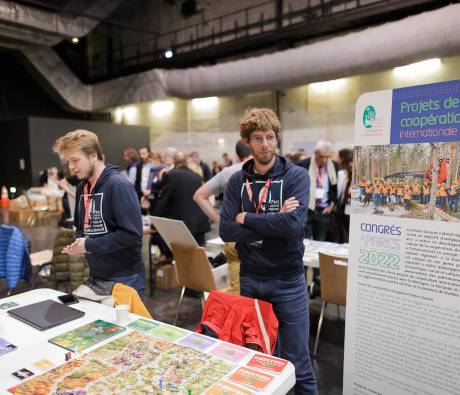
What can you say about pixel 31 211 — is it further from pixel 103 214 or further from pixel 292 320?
pixel 292 320

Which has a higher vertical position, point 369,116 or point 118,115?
point 118,115

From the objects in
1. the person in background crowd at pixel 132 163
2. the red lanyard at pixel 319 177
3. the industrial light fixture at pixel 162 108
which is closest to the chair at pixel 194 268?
the red lanyard at pixel 319 177

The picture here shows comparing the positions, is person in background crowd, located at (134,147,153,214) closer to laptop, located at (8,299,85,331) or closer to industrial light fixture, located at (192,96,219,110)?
laptop, located at (8,299,85,331)

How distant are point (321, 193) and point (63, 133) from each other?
9.87 meters

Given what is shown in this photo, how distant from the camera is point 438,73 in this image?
304 inches

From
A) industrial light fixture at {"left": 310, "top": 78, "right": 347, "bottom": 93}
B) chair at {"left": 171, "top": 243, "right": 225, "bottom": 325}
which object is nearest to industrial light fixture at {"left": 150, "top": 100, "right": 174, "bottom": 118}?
industrial light fixture at {"left": 310, "top": 78, "right": 347, "bottom": 93}

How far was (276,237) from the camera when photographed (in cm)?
185

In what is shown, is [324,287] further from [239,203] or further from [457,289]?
[457,289]

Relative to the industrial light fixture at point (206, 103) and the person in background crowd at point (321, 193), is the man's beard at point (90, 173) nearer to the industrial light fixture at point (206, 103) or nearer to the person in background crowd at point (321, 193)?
the person in background crowd at point (321, 193)

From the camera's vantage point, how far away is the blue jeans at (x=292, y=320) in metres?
1.81

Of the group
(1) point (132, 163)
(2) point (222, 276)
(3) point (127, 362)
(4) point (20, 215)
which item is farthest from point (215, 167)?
(3) point (127, 362)

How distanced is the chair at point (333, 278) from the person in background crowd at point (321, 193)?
67.0 inches

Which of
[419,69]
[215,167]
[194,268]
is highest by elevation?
[419,69]

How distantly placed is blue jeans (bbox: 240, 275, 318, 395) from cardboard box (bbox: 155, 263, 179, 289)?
105 inches
